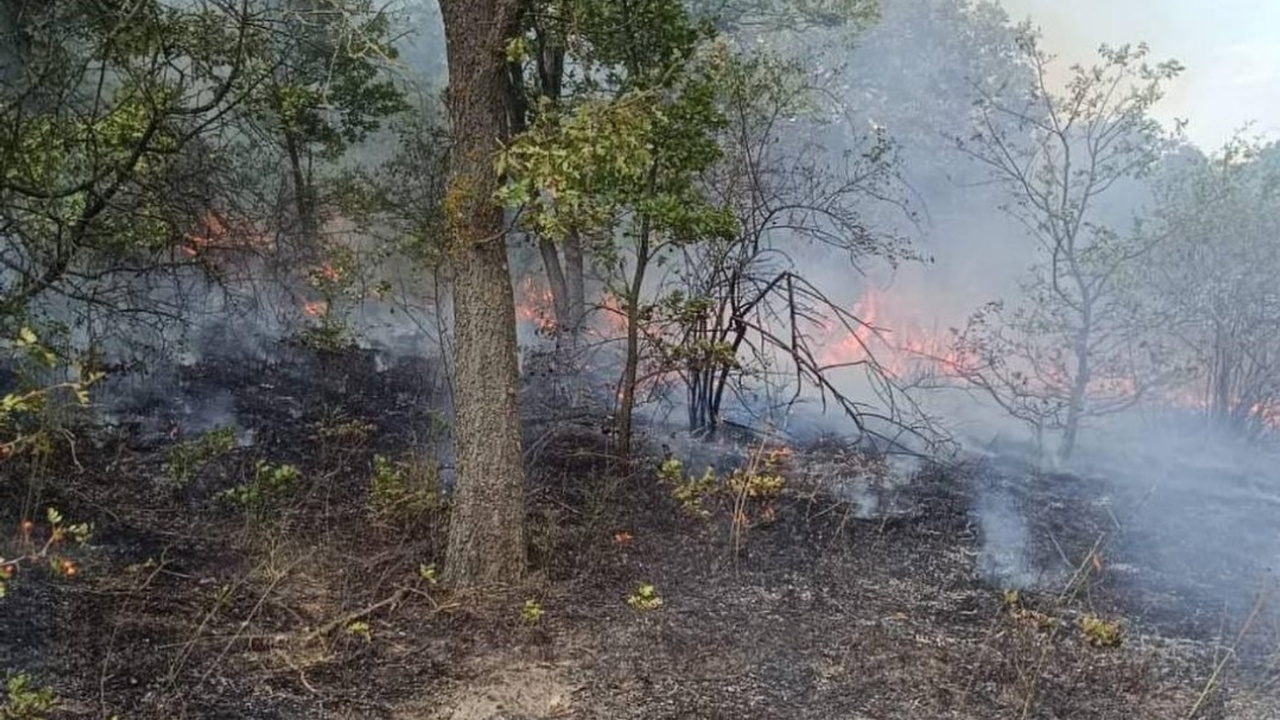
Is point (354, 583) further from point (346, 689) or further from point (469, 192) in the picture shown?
point (469, 192)

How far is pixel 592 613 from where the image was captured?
538cm

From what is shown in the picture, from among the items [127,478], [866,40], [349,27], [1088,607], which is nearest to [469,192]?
[349,27]

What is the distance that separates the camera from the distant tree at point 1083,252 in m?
9.45

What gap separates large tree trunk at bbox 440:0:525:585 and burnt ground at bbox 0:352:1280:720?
0.33m

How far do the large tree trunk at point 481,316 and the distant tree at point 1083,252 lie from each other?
611 cm

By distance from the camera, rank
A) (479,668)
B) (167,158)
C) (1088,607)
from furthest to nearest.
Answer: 1. (167,158)
2. (1088,607)
3. (479,668)

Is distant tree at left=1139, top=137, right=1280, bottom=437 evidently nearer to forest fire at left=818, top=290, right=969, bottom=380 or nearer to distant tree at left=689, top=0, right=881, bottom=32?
forest fire at left=818, top=290, right=969, bottom=380

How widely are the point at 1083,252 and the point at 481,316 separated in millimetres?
7049

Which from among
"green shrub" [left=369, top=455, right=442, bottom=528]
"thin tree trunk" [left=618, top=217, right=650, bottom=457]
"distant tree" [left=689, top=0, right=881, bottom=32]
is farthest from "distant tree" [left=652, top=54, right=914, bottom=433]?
"distant tree" [left=689, top=0, right=881, bottom=32]

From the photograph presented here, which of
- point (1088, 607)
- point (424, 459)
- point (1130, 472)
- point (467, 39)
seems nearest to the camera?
point (467, 39)

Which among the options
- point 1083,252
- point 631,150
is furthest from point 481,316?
point 1083,252

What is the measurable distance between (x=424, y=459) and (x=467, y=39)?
11.1ft

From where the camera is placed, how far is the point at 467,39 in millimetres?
5051

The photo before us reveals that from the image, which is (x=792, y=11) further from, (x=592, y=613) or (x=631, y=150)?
(x=592, y=613)
